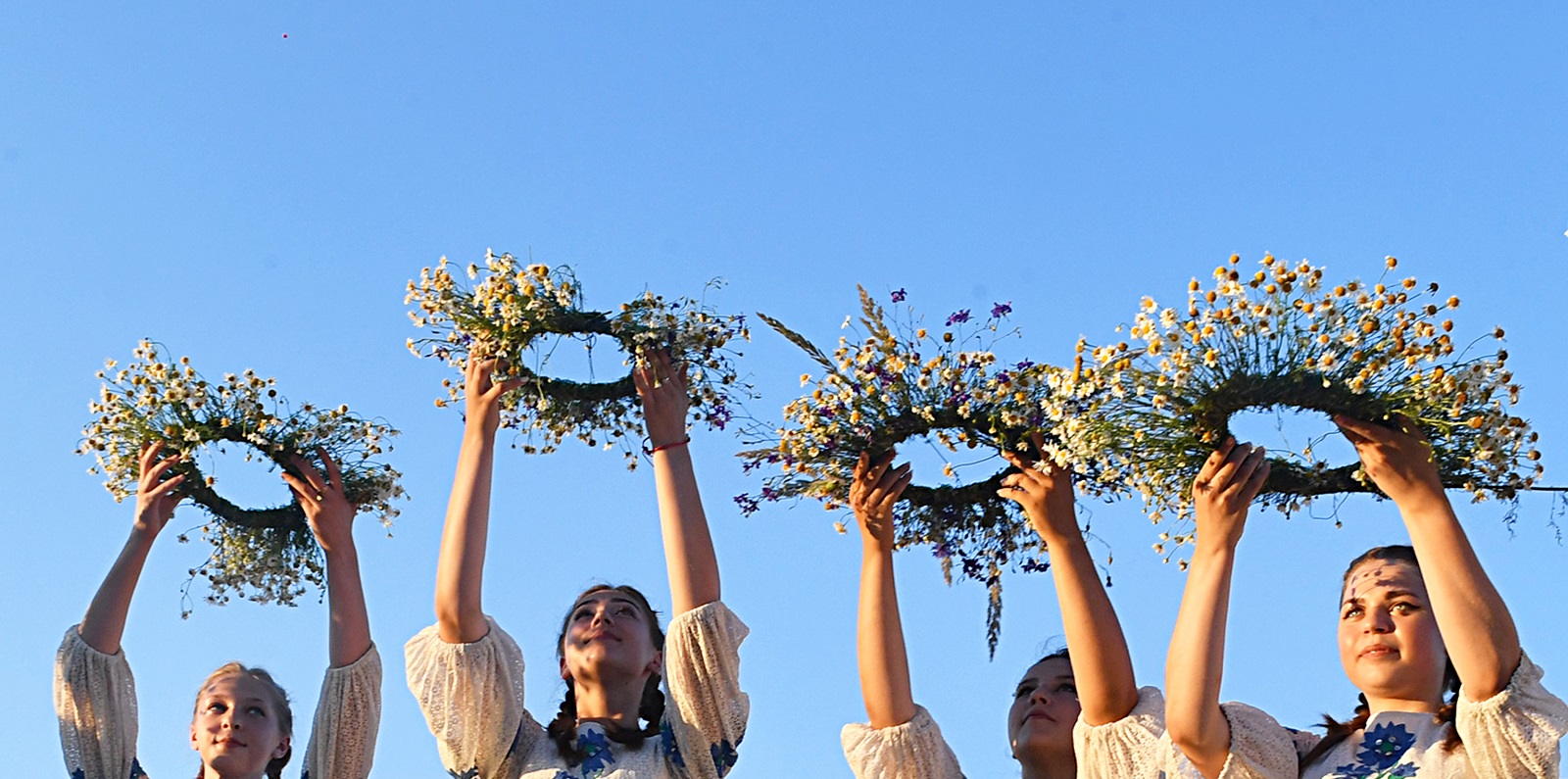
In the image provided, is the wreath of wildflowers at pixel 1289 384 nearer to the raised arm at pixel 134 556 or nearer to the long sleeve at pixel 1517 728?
the long sleeve at pixel 1517 728

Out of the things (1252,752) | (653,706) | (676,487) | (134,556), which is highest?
(134,556)

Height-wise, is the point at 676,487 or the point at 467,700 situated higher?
the point at 676,487

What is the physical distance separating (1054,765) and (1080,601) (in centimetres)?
66

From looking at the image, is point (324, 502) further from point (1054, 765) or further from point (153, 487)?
point (1054, 765)

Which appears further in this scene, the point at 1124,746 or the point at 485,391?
the point at 485,391

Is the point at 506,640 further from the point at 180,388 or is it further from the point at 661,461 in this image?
the point at 180,388

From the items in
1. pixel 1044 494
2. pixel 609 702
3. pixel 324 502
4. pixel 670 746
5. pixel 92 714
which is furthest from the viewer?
pixel 324 502

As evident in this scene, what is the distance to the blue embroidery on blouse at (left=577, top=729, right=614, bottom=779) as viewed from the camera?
18.9 ft

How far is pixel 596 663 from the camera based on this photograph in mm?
6047

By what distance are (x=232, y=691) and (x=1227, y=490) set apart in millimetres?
3358

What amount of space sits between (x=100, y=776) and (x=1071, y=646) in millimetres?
3234

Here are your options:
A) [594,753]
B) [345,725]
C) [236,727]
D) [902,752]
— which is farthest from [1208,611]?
[236,727]

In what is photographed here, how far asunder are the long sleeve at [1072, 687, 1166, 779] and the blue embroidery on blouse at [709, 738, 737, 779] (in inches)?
45.7

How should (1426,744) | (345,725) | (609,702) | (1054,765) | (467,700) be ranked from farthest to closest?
1. (609,702)
2. (345,725)
3. (467,700)
4. (1054,765)
5. (1426,744)
